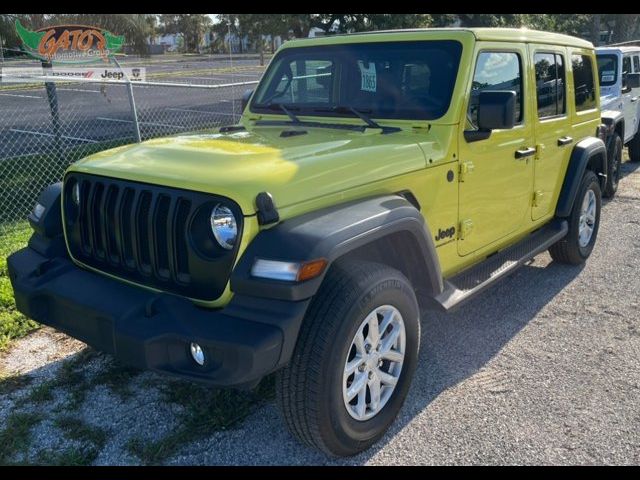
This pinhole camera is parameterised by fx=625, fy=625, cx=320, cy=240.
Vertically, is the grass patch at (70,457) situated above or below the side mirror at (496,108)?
below

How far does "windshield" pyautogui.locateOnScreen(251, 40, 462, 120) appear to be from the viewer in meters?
3.79

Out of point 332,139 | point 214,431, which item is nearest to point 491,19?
point 332,139

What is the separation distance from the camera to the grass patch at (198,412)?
3.08 metres

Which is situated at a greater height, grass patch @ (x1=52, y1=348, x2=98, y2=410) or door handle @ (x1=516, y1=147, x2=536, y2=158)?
door handle @ (x1=516, y1=147, x2=536, y2=158)

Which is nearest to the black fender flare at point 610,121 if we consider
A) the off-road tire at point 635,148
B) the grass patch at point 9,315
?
the off-road tire at point 635,148

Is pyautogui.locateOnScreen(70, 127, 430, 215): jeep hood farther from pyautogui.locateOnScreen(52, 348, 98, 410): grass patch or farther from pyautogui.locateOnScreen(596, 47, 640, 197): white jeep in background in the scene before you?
pyautogui.locateOnScreen(596, 47, 640, 197): white jeep in background

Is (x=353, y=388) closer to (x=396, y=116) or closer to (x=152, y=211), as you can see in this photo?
(x=152, y=211)

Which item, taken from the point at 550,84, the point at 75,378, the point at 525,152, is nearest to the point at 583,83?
the point at 550,84

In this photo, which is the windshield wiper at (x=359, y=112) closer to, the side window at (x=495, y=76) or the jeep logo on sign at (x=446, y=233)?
the side window at (x=495, y=76)

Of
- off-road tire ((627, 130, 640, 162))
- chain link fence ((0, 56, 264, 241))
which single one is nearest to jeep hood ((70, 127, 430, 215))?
chain link fence ((0, 56, 264, 241))

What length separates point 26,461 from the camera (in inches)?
118

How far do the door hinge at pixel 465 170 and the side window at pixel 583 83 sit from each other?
2012 millimetres

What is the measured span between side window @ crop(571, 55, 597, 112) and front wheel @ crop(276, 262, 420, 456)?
308 cm

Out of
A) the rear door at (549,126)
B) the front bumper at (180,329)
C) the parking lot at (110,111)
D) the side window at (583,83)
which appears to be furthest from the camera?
the parking lot at (110,111)
